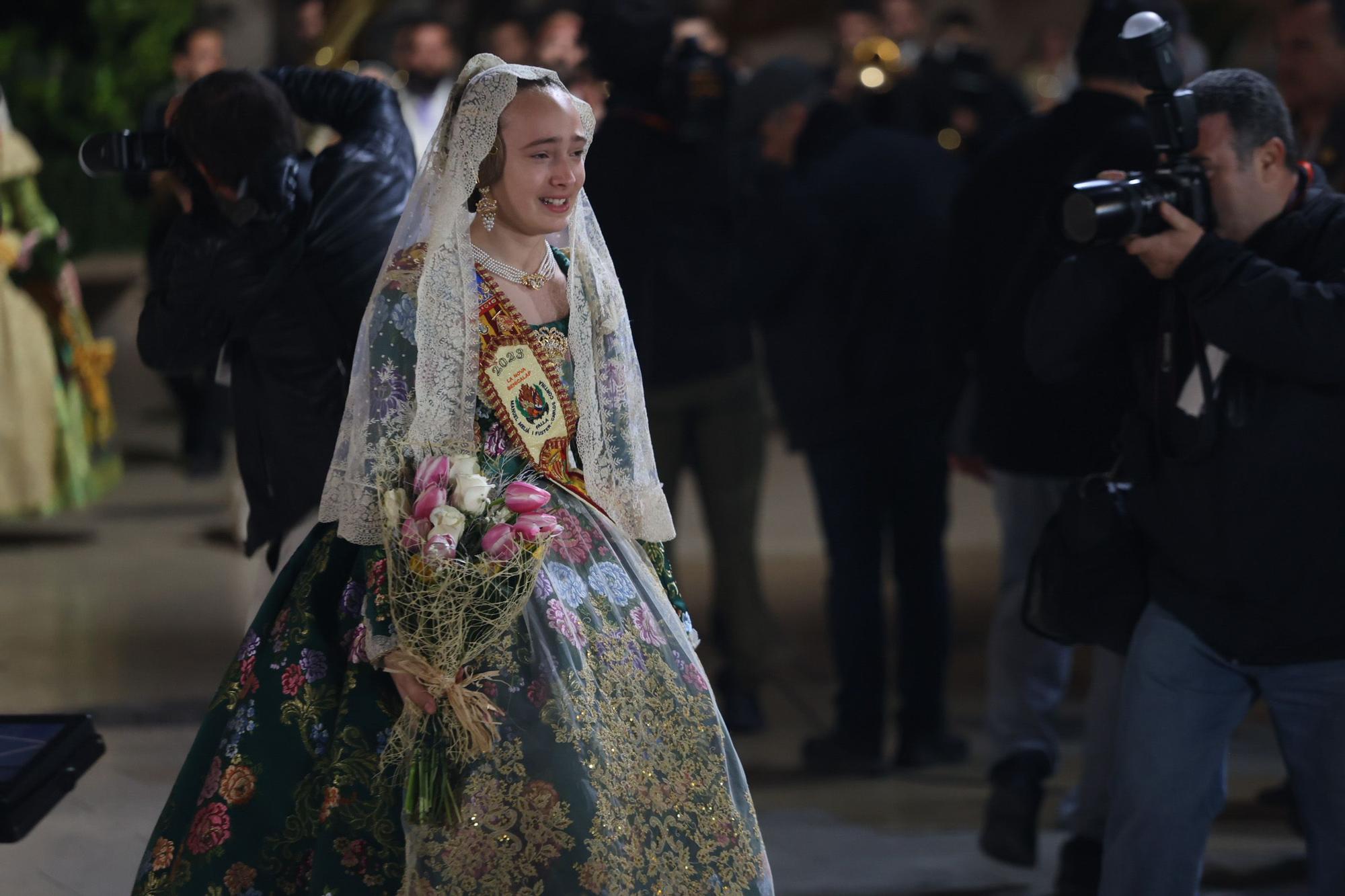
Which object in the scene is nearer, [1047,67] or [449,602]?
[449,602]

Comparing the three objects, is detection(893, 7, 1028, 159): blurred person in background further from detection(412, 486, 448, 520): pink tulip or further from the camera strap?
detection(412, 486, 448, 520): pink tulip

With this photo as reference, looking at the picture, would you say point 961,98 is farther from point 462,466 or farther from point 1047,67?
point 462,466

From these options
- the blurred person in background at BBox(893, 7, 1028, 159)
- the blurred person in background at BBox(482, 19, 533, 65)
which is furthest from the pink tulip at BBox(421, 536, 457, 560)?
the blurred person in background at BBox(482, 19, 533, 65)

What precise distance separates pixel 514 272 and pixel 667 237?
2.19 metres

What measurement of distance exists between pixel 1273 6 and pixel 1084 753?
1107cm

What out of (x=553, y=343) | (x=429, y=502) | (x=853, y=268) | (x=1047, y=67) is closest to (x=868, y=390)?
(x=853, y=268)

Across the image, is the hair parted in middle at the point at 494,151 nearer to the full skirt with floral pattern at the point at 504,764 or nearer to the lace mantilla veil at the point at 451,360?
the lace mantilla veil at the point at 451,360

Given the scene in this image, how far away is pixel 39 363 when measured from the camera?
24.9 ft

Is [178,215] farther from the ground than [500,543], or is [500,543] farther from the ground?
[178,215]

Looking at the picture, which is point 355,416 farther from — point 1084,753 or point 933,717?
point 933,717

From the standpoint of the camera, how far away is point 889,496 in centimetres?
523

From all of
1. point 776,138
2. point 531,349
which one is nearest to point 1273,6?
point 776,138

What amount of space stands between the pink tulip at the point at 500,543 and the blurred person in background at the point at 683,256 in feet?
7.70

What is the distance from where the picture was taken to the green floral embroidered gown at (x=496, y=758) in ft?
9.57
